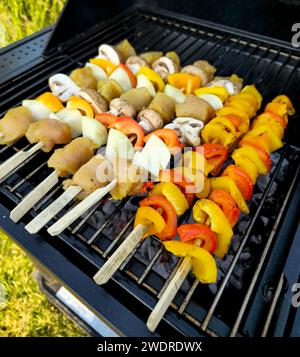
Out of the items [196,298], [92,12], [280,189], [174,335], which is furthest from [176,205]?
[92,12]

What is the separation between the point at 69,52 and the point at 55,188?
1.49 metres

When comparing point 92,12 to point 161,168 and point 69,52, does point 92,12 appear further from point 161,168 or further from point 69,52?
point 161,168

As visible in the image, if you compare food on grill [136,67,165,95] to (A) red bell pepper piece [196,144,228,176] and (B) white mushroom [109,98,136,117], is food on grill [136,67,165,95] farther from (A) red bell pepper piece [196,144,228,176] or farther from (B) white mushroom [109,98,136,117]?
(A) red bell pepper piece [196,144,228,176]

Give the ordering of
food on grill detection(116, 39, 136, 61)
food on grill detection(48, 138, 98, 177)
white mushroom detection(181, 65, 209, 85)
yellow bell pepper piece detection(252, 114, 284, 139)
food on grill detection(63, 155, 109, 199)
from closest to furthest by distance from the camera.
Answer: food on grill detection(63, 155, 109, 199) → food on grill detection(48, 138, 98, 177) → yellow bell pepper piece detection(252, 114, 284, 139) → white mushroom detection(181, 65, 209, 85) → food on grill detection(116, 39, 136, 61)

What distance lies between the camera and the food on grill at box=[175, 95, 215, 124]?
2.36 m

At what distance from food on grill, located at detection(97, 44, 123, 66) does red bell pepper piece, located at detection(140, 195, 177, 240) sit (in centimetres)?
151

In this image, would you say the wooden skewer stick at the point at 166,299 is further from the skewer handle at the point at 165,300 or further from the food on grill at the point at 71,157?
the food on grill at the point at 71,157

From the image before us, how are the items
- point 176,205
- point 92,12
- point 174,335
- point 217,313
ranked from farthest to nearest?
point 92,12
point 176,205
point 217,313
point 174,335

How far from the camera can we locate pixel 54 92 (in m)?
2.57

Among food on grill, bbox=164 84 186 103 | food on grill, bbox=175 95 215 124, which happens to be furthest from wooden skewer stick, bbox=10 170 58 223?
food on grill, bbox=164 84 186 103

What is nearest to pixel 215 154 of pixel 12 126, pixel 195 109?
pixel 195 109

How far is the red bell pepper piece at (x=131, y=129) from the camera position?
2188 millimetres

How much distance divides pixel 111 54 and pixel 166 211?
5.39ft

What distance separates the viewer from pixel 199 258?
5.43 feet
